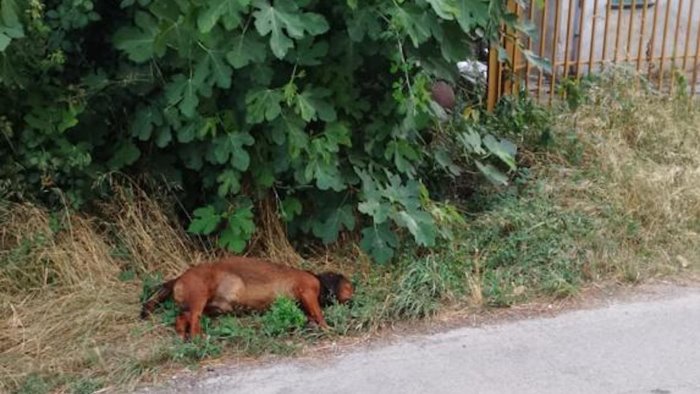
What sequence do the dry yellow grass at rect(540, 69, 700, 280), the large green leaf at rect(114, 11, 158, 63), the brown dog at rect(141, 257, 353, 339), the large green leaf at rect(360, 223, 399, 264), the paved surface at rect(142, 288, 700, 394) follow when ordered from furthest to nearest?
1. the dry yellow grass at rect(540, 69, 700, 280)
2. the large green leaf at rect(360, 223, 399, 264)
3. the large green leaf at rect(114, 11, 158, 63)
4. the brown dog at rect(141, 257, 353, 339)
5. the paved surface at rect(142, 288, 700, 394)

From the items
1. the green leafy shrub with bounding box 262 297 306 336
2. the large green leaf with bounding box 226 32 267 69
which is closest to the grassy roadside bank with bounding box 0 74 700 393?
the green leafy shrub with bounding box 262 297 306 336

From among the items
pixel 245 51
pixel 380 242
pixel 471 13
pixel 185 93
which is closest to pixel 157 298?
pixel 185 93

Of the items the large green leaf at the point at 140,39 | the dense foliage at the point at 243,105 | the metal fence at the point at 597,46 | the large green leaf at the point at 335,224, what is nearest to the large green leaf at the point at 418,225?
the dense foliage at the point at 243,105

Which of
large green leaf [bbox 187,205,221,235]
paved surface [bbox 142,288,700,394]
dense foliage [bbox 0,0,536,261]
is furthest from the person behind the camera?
large green leaf [bbox 187,205,221,235]

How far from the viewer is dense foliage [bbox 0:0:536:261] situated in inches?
179

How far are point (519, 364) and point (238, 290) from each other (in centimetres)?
140

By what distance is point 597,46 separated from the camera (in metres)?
8.33

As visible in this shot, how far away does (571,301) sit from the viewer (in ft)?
16.2

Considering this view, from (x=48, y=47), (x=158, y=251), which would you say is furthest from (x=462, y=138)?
(x=48, y=47)

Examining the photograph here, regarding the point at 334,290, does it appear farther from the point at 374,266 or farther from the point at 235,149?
the point at 235,149

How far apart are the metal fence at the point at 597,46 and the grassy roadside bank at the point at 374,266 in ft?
1.92

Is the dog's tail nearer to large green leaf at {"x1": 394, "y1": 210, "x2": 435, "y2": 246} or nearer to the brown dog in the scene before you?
the brown dog

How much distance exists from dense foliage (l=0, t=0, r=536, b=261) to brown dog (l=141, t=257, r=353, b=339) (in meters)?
0.42

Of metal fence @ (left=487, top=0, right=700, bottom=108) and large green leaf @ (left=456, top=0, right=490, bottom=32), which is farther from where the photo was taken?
metal fence @ (left=487, top=0, right=700, bottom=108)
